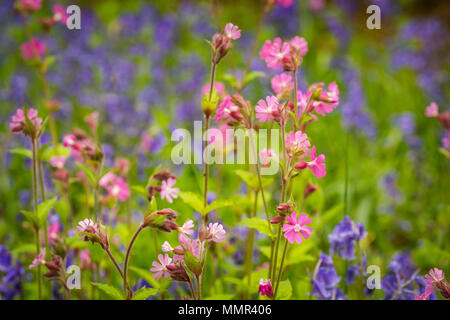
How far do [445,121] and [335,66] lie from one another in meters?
2.95

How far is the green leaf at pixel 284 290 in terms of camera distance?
1247mm

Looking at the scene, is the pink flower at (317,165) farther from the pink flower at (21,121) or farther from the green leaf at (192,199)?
the pink flower at (21,121)

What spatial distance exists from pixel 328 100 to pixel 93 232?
0.68 meters

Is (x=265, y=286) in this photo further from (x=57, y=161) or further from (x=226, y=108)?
(x=57, y=161)

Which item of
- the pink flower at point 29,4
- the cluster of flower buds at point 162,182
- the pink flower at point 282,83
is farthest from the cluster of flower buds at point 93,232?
the pink flower at point 29,4

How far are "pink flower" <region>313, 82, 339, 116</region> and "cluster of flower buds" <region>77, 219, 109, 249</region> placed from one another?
645mm

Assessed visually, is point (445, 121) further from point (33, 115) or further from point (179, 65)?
Answer: point (179, 65)

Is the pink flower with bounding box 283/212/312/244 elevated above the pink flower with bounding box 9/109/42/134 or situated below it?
below

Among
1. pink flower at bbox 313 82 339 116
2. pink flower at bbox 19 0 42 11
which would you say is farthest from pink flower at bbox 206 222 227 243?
pink flower at bbox 19 0 42 11

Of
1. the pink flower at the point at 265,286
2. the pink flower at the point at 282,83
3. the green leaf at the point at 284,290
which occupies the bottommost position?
the green leaf at the point at 284,290

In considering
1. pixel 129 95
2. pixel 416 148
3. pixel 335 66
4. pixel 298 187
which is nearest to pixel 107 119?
pixel 129 95

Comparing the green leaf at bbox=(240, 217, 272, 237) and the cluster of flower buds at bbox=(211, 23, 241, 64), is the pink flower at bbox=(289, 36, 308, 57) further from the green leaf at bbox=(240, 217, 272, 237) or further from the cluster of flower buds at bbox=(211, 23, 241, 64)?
the green leaf at bbox=(240, 217, 272, 237)

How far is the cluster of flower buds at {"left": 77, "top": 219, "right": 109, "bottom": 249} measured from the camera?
42.3 inches

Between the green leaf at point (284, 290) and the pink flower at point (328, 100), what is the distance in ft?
1.57
